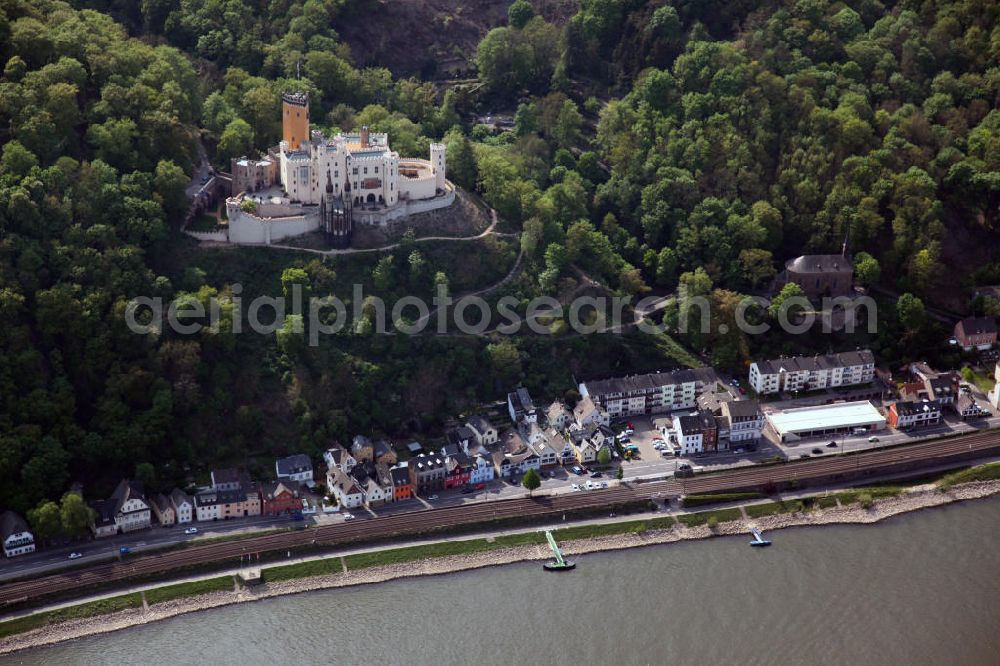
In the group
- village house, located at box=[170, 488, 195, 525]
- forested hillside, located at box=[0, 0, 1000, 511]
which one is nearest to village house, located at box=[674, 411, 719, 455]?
forested hillside, located at box=[0, 0, 1000, 511]

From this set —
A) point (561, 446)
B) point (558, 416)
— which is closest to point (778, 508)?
point (561, 446)

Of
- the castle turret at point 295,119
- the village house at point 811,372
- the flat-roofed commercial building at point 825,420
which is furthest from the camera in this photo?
the castle turret at point 295,119

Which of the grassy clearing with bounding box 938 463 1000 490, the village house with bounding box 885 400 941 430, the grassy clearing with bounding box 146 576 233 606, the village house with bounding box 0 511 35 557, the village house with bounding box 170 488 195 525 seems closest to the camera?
the grassy clearing with bounding box 146 576 233 606

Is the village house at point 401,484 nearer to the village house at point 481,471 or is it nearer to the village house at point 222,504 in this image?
the village house at point 481,471

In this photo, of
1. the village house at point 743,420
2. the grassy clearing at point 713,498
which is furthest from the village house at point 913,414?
the grassy clearing at point 713,498

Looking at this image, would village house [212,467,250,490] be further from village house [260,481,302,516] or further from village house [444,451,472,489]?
village house [444,451,472,489]

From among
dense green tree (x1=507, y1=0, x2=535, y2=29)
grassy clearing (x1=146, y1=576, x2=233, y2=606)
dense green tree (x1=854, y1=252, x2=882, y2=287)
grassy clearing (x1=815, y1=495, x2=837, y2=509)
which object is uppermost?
dense green tree (x1=507, y1=0, x2=535, y2=29)
